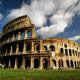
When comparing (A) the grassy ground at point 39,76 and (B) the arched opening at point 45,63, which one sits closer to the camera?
(A) the grassy ground at point 39,76

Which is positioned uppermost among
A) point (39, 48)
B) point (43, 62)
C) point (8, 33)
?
point (8, 33)

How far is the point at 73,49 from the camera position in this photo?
5109 cm

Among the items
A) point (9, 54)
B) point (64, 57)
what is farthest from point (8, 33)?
point (64, 57)

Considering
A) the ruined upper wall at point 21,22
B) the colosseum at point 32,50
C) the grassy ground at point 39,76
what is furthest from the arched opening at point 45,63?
the grassy ground at point 39,76

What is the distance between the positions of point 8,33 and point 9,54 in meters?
7.04

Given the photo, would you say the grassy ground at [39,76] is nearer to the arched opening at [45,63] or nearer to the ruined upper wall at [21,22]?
the arched opening at [45,63]

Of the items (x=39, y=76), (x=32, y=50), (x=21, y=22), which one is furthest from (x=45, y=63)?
(x=39, y=76)

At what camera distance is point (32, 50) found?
42344 millimetres

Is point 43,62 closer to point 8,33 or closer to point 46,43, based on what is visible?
point 46,43

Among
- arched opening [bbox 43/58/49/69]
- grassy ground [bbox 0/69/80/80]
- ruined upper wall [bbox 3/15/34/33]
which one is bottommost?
grassy ground [bbox 0/69/80/80]

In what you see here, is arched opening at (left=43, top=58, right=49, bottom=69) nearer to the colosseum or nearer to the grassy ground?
the colosseum

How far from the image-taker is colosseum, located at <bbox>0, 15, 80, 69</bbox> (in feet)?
136

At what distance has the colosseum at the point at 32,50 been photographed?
41531 mm

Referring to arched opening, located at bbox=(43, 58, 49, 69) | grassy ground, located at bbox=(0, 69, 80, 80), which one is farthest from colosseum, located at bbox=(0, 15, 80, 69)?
grassy ground, located at bbox=(0, 69, 80, 80)
